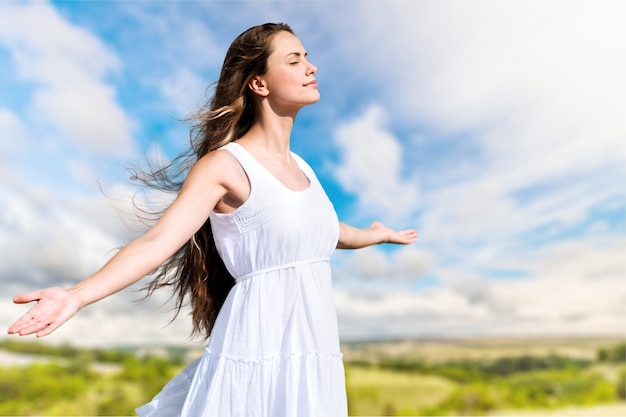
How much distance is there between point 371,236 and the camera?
2547mm

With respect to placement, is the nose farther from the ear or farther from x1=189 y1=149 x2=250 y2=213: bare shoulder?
x1=189 y1=149 x2=250 y2=213: bare shoulder

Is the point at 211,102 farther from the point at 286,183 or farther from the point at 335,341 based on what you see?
the point at 335,341

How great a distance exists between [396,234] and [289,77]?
3.04 ft

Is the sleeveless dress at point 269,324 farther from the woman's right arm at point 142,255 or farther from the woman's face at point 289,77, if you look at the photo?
the woman's face at point 289,77

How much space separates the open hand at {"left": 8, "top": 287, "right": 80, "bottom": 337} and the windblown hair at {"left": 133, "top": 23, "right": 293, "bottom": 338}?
737 mm

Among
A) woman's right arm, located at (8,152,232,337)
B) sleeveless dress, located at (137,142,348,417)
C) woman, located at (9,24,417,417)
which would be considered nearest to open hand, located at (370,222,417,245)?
woman, located at (9,24,417,417)

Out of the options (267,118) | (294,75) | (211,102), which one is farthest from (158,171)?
(294,75)

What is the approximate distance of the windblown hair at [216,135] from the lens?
214 cm

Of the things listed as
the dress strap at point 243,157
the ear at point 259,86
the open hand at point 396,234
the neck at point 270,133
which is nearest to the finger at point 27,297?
the dress strap at point 243,157

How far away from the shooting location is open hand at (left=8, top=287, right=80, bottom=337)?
1360 mm

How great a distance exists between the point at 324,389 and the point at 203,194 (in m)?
0.67

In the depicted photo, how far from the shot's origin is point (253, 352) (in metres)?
1.84

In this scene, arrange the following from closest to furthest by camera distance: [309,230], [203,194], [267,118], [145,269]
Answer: [145,269]
[203,194]
[309,230]
[267,118]

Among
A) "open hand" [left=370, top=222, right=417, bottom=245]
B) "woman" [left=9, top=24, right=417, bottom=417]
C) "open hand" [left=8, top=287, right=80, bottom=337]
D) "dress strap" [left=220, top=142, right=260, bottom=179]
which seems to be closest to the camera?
"open hand" [left=8, top=287, right=80, bottom=337]
